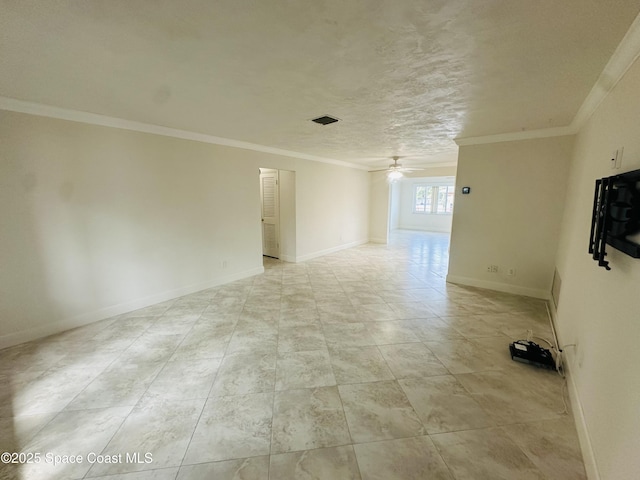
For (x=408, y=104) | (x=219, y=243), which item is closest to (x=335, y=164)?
(x=219, y=243)

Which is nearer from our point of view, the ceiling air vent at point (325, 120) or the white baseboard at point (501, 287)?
the ceiling air vent at point (325, 120)

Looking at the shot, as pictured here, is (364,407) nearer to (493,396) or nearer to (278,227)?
(493,396)

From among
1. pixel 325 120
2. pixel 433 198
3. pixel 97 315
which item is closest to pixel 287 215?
pixel 325 120

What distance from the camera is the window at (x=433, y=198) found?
1067 centimetres

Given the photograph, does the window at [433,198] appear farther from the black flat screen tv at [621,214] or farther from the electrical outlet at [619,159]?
the black flat screen tv at [621,214]

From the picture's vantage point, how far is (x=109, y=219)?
316 cm

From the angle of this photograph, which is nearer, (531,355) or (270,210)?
(531,355)

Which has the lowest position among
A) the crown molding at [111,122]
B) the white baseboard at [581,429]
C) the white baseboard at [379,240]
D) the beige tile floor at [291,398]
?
the beige tile floor at [291,398]

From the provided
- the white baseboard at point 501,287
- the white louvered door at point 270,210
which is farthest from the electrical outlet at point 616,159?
the white louvered door at point 270,210

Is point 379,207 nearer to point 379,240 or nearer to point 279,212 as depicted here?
point 379,240

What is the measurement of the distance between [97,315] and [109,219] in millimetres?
1195

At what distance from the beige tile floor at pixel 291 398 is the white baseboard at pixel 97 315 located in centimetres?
11

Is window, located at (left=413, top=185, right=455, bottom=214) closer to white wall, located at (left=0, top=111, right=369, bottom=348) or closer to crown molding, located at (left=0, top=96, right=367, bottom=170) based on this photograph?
crown molding, located at (left=0, top=96, right=367, bottom=170)

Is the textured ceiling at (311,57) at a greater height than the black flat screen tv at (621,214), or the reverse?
the textured ceiling at (311,57)
